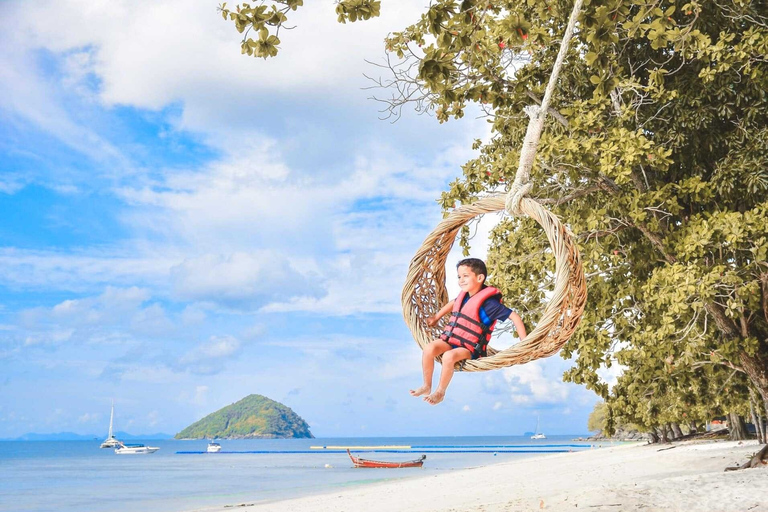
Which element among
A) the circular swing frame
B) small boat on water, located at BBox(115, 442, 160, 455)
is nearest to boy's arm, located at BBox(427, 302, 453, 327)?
the circular swing frame

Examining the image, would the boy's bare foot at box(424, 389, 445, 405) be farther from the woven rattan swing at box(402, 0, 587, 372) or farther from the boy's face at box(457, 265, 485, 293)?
the boy's face at box(457, 265, 485, 293)

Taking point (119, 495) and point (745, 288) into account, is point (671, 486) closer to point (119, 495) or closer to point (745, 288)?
point (745, 288)

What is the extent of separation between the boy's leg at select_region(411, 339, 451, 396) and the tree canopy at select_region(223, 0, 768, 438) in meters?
3.85

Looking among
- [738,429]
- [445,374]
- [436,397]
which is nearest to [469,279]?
[445,374]

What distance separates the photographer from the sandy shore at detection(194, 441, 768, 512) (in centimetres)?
1048

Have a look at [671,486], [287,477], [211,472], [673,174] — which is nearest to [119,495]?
[287,477]

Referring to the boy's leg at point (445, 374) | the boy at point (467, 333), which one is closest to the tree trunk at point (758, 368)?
the boy at point (467, 333)

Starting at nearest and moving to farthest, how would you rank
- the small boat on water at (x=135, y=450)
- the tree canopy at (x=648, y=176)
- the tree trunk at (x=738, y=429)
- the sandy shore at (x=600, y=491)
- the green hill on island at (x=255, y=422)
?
the tree canopy at (x=648, y=176)
the sandy shore at (x=600, y=491)
the tree trunk at (x=738, y=429)
the small boat on water at (x=135, y=450)
the green hill on island at (x=255, y=422)

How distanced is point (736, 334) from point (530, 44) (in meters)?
4.70

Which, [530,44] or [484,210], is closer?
[484,210]

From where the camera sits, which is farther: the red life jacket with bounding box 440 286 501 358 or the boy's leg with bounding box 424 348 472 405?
the red life jacket with bounding box 440 286 501 358

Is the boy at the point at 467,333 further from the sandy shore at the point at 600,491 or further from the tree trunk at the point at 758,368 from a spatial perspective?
the sandy shore at the point at 600,491

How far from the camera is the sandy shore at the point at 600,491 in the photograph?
34.4ft

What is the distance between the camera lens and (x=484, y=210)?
426 centimetres
